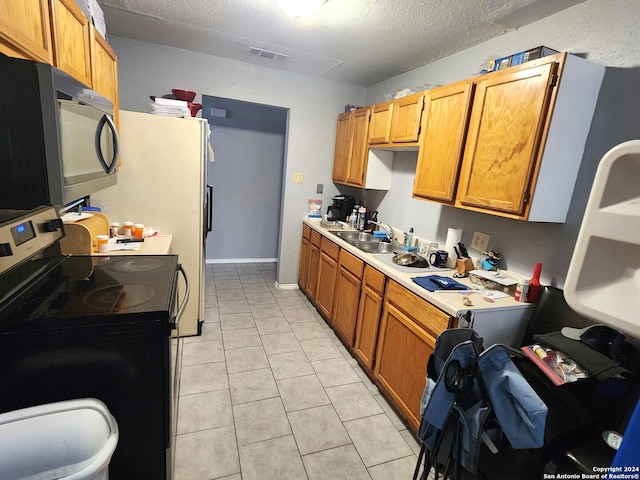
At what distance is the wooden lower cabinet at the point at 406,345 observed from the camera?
5.71ft

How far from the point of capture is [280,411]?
1.98 metres

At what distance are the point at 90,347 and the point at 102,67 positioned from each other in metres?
1.82

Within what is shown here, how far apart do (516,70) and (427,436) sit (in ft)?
5.92

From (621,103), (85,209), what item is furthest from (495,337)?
(85,209)

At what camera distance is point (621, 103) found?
4.86 ft

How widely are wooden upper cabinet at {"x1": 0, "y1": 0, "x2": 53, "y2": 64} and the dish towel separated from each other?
6.48ft

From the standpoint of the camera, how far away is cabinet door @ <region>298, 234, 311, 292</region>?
3.65 metres

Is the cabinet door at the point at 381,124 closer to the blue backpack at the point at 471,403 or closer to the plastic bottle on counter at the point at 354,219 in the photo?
the plastic bottle on counter at the point at 354,219

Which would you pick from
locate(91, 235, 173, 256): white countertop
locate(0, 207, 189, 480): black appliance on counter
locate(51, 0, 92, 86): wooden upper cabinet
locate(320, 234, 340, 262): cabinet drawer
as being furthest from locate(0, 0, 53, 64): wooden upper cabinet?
locate(320, 234, 340, 262): cabinet drawer

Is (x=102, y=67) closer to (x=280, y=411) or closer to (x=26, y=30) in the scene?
(x=26, y=30)

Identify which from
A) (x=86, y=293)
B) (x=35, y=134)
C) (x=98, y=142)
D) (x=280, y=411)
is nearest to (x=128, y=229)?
(x=98, y=142)

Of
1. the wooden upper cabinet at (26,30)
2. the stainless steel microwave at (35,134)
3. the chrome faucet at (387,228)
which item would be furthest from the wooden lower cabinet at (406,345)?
the wooden upper cabinet at (26,30)

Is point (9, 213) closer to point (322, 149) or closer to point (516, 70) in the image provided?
point (516, 70)

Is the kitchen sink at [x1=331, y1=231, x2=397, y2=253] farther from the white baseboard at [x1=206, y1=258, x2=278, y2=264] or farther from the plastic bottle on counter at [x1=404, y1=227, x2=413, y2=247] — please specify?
the white baseboard at [x1=206, y1=258, x2=278, y2=264]
